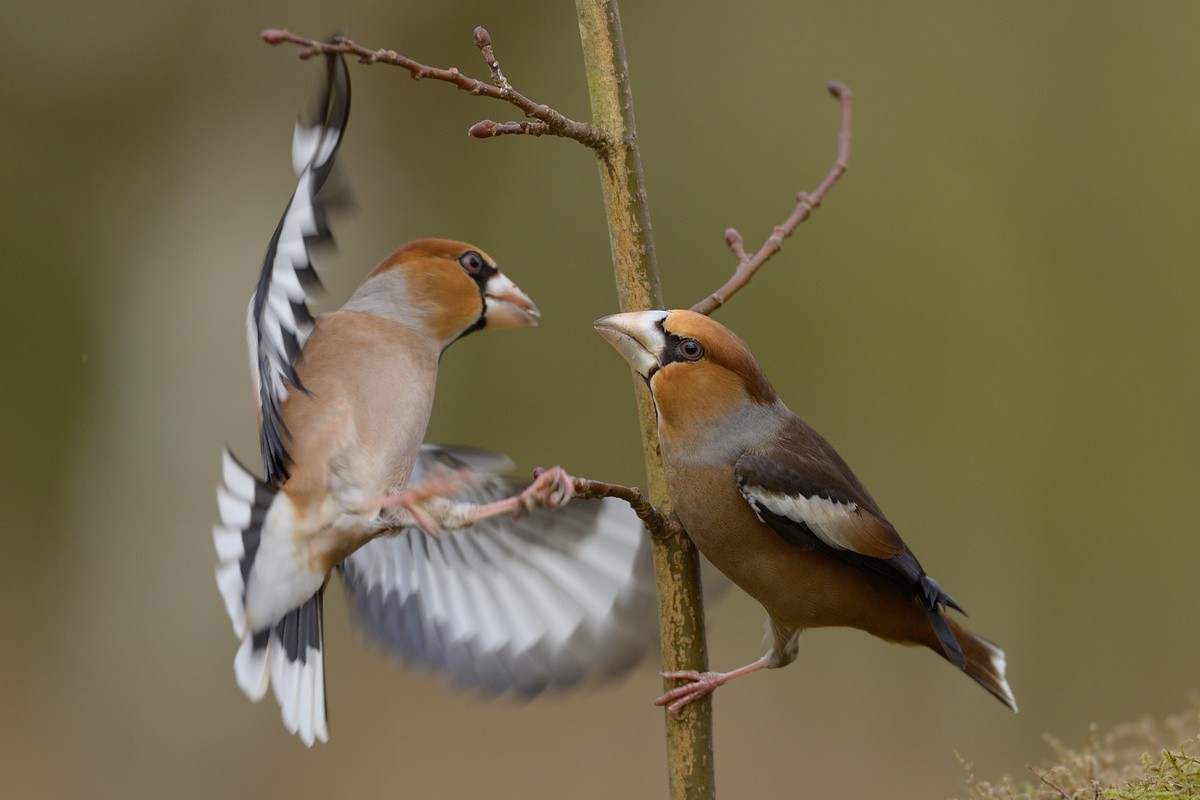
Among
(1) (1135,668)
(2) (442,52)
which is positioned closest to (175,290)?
(2) (442,52)

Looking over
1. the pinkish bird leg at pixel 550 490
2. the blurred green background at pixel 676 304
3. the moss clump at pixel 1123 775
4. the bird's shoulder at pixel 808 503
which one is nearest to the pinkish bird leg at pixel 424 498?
the pinkish bird leg at pixel 550 490

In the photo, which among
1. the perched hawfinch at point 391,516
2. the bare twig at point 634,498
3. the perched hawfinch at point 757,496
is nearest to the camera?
the bare twig at point 634,498

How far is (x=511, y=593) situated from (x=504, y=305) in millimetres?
412

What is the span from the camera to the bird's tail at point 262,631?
137 cm

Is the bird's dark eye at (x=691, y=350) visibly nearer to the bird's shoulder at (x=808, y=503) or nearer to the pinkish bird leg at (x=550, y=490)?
the bird's shoulder at (x=808, y=503)

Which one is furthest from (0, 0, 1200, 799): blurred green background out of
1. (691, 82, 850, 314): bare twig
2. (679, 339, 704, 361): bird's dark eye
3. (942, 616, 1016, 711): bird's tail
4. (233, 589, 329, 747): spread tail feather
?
(679, 339, 704, 361): bird's dark eye

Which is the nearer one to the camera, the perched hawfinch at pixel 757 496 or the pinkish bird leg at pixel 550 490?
the pinkish bird leg at pixel 550 490

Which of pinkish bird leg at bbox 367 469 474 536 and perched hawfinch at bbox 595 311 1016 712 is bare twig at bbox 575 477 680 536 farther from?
pinkish bird leg at bbox 367 469 474 536

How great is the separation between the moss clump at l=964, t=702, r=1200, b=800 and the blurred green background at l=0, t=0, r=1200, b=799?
7.59ft

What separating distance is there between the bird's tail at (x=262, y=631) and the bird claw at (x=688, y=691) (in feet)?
1.31

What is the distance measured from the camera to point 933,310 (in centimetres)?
419

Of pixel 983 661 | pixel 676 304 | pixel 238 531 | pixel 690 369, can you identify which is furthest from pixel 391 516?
pixel 676 304

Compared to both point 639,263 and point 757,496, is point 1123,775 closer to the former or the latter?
point 757,496

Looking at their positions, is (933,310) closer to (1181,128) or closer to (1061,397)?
(1061,397)
